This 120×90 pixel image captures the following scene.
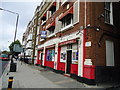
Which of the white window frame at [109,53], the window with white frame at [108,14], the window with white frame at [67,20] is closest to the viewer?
the white window frame at [109,53]

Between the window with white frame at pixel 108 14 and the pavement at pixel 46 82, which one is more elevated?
the window with white frame at pixel 108 14

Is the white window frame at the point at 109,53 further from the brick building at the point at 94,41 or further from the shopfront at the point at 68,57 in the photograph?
the shopfront at the point at 68,57

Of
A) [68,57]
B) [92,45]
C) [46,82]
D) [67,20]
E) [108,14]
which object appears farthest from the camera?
[67,20]

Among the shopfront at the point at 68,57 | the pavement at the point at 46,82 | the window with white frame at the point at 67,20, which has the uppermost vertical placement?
the window with white frame at the point at 67,20

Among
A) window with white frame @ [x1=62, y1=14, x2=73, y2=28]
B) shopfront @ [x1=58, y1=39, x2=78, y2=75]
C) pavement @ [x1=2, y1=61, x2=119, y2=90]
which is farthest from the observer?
window with white frame @ [x1=62, y1=14, x2=73, y2=28]

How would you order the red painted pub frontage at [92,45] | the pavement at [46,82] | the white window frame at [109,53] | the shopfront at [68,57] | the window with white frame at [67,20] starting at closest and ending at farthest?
the pavement at [46,82]
the red painted pub frontage at [92,45]
the white window frame at [109,53]
the shopfront at [68,57]
the window with white frame at [67,20]

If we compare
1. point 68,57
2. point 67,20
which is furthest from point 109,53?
point 67,20

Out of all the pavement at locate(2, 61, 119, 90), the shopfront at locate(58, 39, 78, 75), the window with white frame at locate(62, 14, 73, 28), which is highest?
the window with white frame at locate(62, 14, 73, 28)

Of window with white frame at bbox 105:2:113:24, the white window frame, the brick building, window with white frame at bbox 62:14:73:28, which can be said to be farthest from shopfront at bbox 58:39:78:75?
window with white frame at bbox 105:2:113:24

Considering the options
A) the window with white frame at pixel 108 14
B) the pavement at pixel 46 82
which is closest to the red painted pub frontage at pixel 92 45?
the window with white frame at pixel 108 14

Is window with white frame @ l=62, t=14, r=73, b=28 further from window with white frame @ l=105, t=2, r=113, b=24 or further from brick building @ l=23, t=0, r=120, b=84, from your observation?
window with white frame @ l=105, t=2, r=113, b=24

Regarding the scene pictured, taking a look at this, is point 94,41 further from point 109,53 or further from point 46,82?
point 46,82

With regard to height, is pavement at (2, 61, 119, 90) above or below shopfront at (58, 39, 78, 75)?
below

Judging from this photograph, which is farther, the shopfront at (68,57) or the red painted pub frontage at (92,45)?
the shopfront at (68,57)
